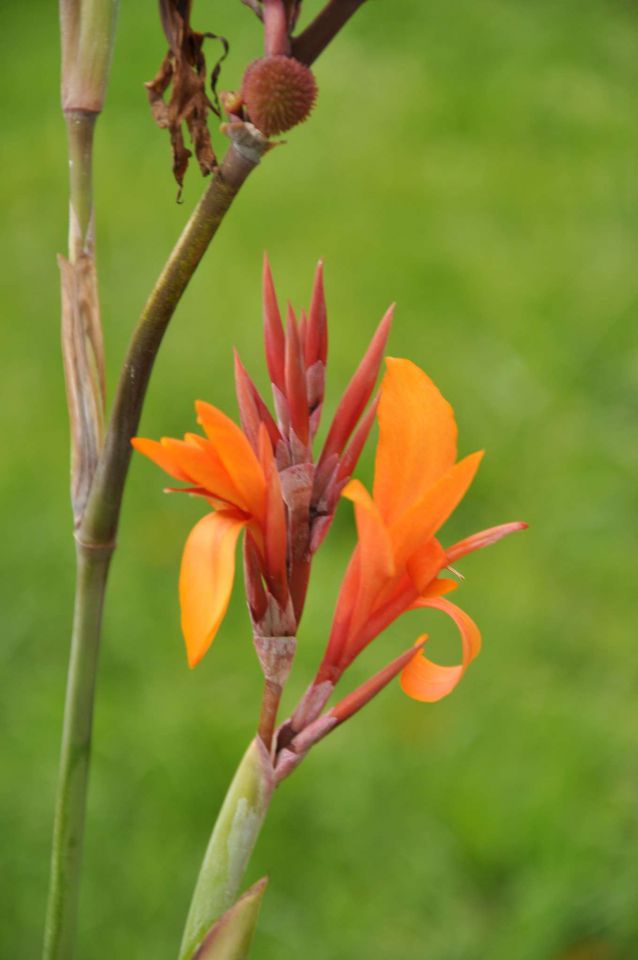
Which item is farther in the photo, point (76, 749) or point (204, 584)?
point (76, 749)

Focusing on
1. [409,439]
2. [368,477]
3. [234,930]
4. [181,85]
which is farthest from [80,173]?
[368,477]

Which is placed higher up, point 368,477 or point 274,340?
point 274,340

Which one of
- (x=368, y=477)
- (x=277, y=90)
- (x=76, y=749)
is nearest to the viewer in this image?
(x=277, y=90)

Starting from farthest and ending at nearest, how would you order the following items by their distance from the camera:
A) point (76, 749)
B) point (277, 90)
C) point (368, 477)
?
point (368, 477), point (76, 749), point (277, 90)

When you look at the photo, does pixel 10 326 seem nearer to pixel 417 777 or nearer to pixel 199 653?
pixel 417 777

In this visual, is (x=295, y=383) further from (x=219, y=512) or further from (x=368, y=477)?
(x=368, y=477)

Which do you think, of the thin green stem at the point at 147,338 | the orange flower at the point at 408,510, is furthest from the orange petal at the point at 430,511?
the thin green stem at the point at 147,338
